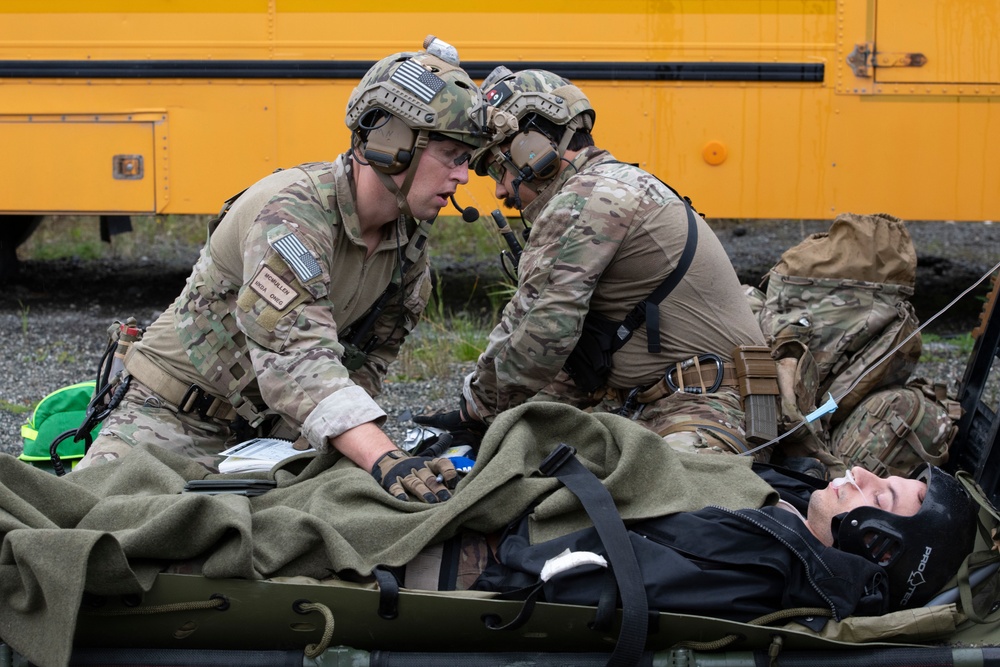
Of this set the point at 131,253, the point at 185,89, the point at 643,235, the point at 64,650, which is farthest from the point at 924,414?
the point at 131,253

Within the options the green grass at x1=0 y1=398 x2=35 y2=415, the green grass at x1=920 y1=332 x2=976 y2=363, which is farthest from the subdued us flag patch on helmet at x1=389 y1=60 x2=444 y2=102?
the green grass at x1=920 y1=332 x2=976 y2=363

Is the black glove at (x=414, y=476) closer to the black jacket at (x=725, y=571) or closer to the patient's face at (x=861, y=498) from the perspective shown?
the black jacket at (x=725, y=571)

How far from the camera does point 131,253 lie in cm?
1023

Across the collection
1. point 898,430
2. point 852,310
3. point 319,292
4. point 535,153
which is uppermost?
point 535,153

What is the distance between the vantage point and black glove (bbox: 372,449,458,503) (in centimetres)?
288

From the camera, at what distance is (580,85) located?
7.04m

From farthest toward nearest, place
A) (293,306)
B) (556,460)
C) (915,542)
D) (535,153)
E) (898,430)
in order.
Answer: (898,430) < (535,153) < (293,306) < (556,460) < (915,542)

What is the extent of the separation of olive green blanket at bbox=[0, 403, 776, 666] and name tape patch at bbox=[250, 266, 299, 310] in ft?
1.56

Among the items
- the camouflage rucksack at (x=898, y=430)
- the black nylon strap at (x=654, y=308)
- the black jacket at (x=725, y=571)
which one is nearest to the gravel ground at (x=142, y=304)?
the black nylon strap at (x=654, y=308)

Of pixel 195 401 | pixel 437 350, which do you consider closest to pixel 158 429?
pixel 195 401

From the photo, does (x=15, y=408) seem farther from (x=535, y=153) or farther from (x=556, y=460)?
(x=556, y=460)

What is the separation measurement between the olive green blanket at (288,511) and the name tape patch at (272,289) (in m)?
0.47

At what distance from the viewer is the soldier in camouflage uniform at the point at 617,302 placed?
12.5 feet

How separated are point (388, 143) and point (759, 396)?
1500mm
